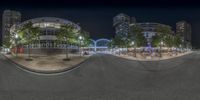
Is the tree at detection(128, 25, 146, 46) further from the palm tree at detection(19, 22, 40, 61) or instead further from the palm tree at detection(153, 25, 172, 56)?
the palm tree at detection(19, 22, 40, 61)

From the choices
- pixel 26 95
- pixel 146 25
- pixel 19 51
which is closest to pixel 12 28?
pixel 19 51

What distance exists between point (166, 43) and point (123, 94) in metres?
65.5

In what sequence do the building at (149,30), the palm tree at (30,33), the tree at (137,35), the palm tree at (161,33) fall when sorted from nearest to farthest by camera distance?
1. the palm tree at (30,33)
2. the tree at (137,35)
3. the palm tree at (161,33)
4. the building at (149,30)

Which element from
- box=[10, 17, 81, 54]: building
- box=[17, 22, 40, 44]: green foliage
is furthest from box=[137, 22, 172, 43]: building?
box=[17, 22, 40, 44]: green foliage

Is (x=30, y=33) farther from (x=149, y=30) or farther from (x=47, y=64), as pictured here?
(x=149, y=30)

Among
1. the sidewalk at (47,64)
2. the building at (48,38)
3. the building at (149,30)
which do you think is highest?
the building at (149,30)

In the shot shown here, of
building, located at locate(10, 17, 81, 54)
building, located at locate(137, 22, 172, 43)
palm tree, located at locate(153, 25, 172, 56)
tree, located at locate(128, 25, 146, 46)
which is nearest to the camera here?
building, located at locate(10, 17, 81, 54)

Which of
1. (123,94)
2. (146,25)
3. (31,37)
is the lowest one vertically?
(123,94)

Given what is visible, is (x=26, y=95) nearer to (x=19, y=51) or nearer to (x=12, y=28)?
(x=19, y=51)

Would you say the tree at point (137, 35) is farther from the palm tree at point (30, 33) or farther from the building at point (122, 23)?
the palm tree at point (30, 33)

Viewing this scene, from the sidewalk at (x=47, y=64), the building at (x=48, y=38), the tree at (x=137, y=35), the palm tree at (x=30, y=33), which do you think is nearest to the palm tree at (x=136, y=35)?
the tree at (x=137, y=35)

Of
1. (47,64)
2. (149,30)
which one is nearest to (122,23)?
(149,30)

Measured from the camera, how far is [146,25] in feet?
243

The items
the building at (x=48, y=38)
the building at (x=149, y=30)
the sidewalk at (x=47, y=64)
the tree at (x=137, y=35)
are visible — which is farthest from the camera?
the building at (x=149, y=30)
